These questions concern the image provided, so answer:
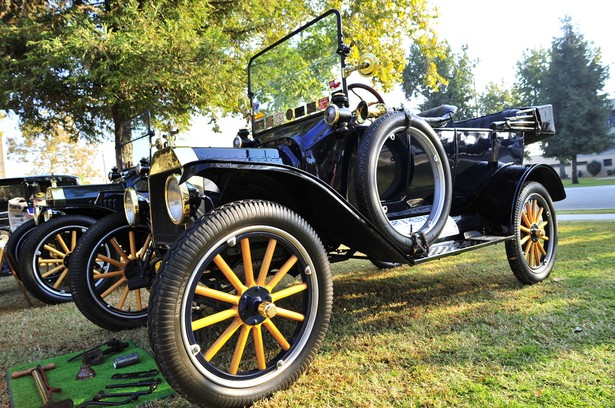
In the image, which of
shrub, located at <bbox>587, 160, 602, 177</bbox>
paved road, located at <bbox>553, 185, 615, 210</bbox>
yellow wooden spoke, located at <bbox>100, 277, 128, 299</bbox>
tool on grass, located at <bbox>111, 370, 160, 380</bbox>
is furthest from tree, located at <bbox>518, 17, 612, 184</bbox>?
tool on grass, located at <bbox>111, 370, 160, 380</bbox>

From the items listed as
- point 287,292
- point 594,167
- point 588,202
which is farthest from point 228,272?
point 594,167

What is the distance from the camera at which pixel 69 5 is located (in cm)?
784

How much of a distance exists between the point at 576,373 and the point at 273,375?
4.75ft

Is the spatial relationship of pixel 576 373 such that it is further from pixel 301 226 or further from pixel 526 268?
pixel 526 268

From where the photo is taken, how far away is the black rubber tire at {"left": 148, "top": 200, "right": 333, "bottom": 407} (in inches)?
66.1

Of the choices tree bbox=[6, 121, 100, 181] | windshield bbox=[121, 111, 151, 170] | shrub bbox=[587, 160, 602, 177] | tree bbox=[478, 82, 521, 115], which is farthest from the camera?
shrub bbox=[587, 160, 602, 177]

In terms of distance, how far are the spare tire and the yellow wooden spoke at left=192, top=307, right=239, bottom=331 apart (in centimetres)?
100

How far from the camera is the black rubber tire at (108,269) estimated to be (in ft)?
9.82

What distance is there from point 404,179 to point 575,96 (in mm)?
35173

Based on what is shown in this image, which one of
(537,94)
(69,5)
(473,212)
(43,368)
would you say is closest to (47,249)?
(43,368)

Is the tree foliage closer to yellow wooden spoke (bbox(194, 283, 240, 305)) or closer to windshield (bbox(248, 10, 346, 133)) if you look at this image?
windshield (bbox(248, 10, 346, 133))

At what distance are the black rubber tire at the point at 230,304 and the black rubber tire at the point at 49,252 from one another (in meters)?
2.98

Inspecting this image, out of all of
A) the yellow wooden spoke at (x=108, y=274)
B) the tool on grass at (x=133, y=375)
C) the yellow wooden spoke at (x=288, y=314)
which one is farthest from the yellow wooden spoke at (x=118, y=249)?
the yellow wooden spoke at (x=288, y=314)

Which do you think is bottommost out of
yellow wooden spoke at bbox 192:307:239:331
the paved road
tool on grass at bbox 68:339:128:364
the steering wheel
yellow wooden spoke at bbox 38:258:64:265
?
the paved road
